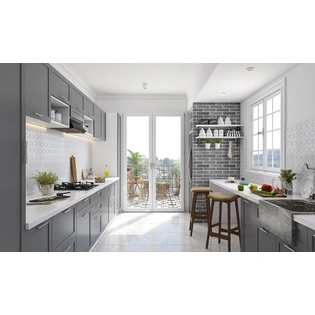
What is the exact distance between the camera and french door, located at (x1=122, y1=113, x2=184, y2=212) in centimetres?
594

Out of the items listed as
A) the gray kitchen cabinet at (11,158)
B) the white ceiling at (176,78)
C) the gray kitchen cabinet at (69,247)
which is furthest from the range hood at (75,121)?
the gray kitchen cabinet at (11,158)

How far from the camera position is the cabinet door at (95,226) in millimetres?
3410

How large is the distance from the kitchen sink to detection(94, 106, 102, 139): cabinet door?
341 centimetres

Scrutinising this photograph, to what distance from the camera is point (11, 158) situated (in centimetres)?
153

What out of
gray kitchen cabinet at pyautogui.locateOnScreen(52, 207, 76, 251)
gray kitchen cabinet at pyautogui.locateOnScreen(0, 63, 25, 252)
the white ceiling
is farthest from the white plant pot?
the white ceiling

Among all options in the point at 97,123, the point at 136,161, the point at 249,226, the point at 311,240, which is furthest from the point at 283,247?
the point at 136,161

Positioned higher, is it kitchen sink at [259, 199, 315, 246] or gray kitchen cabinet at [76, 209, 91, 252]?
kitchen sink at [259, 199, 315, 246]

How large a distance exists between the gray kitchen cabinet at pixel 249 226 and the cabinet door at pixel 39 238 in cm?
206

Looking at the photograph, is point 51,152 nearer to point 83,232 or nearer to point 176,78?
point 83,232

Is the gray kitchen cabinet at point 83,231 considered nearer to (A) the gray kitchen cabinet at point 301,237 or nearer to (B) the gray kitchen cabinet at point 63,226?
(B) the gray kitchen cabinet at point 63,226

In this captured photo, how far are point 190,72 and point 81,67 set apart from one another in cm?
191

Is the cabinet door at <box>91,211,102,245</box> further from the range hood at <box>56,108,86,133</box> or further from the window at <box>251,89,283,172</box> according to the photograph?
the window at <box>251,89,283,172</box>

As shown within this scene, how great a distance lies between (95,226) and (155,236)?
1.05m

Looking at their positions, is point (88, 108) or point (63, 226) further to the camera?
point (88, 108)
